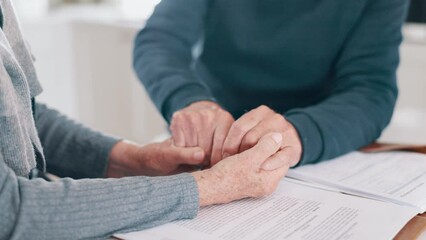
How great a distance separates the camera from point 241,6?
123cm

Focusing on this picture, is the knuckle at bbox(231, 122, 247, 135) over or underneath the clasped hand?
over

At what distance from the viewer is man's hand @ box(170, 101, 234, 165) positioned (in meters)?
0.95

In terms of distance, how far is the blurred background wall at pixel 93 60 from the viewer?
2.65 m

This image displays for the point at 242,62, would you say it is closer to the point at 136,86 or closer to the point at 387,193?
the point at 387,193

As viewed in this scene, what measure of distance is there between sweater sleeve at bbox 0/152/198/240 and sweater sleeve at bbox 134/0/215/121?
44 cm

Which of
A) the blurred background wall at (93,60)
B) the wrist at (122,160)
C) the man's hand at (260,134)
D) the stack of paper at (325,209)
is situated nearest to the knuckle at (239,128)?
the man's hand at (260,134)

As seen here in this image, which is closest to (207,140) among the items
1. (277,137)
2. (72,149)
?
(277,137)

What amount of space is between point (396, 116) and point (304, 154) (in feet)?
3.74

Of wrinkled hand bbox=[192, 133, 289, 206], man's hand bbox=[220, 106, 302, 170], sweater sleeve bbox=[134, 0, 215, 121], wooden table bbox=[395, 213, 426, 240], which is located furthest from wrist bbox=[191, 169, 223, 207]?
sweater sleeve bbox=[134, 0, 215, 121]

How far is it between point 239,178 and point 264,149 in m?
0.07

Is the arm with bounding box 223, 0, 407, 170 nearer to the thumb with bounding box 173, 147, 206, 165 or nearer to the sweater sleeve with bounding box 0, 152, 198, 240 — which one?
the thumb with bounding box 173, 147, 206, 165

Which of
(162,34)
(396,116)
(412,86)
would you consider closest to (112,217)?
(162,34)

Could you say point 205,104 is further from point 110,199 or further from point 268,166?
point 110,199

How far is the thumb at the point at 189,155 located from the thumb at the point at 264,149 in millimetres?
131
